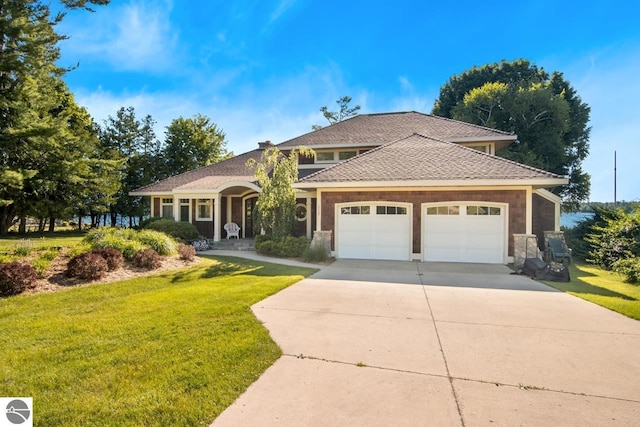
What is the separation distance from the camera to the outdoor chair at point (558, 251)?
11.8 m

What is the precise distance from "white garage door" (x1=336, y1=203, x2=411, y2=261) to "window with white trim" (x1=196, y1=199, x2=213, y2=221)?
881cm

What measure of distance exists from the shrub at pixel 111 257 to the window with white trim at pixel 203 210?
346 inches

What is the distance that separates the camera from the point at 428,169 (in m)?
12.2

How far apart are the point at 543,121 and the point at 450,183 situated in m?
17.0

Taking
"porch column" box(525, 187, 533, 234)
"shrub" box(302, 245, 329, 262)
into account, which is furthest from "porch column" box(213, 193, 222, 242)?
"porch column" box(525, 187, 533, 234)

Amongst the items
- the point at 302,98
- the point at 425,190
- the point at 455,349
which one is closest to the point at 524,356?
the point at 455,349

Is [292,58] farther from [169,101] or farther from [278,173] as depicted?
[169,101]

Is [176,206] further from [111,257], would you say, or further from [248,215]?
[111,257]

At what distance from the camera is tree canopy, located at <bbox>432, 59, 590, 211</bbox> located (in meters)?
22.1

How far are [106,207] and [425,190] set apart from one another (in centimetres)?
A: 2254

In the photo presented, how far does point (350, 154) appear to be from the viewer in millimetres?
18078

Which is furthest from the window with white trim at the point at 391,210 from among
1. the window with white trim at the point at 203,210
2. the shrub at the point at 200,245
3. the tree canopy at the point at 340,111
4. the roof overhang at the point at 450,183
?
the tree canopy at the point at 340,111

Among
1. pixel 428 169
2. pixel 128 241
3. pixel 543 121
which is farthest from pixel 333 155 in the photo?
pixel 543 121

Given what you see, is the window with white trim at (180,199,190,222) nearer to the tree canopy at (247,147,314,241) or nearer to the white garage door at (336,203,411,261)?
the tree canopy at (247,147,314,241)
